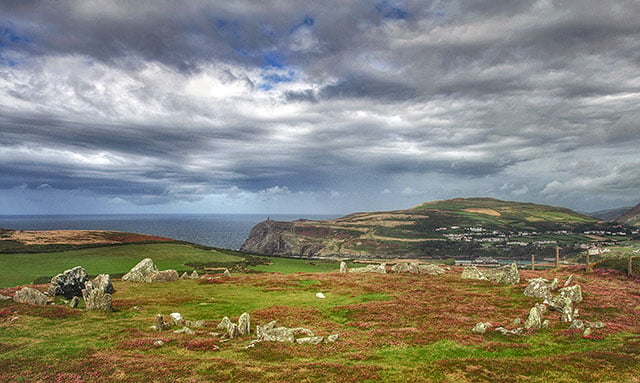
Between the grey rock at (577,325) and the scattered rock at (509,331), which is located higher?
the grey rock at (577,325)

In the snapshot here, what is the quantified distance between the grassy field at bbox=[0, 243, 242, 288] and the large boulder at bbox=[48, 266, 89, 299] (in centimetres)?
2248

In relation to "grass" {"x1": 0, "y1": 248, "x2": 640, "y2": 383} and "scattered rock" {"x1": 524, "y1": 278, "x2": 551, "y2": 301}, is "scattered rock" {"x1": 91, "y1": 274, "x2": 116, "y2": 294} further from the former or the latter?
"scattered rock" {"x1": 524, "y1": 278, "x2": 551, "y2": 301}

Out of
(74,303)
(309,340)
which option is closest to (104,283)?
(74,303)

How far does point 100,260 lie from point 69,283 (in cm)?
4829

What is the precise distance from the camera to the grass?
21375 millimetres

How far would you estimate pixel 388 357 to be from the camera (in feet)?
82.8

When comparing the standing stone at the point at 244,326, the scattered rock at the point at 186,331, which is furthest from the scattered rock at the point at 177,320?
the standing stone at the point at 244,326

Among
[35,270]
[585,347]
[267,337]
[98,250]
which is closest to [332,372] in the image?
[267,337]

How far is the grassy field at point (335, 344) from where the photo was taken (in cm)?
2134

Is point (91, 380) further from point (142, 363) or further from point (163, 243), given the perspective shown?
point (163, 243)

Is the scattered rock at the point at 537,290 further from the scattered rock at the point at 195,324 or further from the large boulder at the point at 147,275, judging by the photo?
the large boulder at the point at 147,275

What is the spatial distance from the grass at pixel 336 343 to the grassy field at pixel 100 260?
34093 mm

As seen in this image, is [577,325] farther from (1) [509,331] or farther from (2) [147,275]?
(2) [147,275]

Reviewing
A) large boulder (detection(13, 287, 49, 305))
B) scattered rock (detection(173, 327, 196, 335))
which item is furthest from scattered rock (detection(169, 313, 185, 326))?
large boulder (detection(13, 287, 49, 305))
